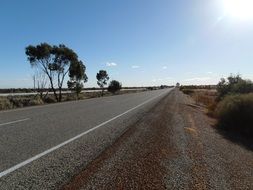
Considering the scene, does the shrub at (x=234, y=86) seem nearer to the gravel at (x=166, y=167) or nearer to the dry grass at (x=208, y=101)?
the dry grass at (x=208, y=101)

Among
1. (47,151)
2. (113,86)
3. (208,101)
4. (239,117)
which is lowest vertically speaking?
(208,101)

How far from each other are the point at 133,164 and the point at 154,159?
802 mm

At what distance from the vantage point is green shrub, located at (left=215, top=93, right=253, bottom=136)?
52.5ft

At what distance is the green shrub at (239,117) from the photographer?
52.5ft

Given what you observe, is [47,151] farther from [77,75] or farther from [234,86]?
[77,75]

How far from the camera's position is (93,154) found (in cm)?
804

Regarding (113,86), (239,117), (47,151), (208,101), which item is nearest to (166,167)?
(47,151)

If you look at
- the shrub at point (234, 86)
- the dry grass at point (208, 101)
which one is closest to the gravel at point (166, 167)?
the dry grass at point (208, 101)

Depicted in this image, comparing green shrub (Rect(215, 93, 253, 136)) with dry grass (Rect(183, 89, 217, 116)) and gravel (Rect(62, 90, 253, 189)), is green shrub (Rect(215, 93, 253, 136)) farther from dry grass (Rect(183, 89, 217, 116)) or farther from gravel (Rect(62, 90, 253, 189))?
dry grass (Rect(183, 89, 217, 116))

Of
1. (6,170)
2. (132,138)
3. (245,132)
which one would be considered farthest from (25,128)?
(245,132)

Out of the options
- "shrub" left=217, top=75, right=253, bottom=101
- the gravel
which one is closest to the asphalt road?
the gravel

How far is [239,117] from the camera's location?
16.5m

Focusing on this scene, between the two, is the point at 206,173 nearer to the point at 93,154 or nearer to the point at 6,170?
the point at 93,154

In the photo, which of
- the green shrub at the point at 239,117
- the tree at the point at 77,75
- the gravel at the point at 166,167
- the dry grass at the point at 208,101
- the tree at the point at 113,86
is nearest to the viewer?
the gravel at the point at 166,167
